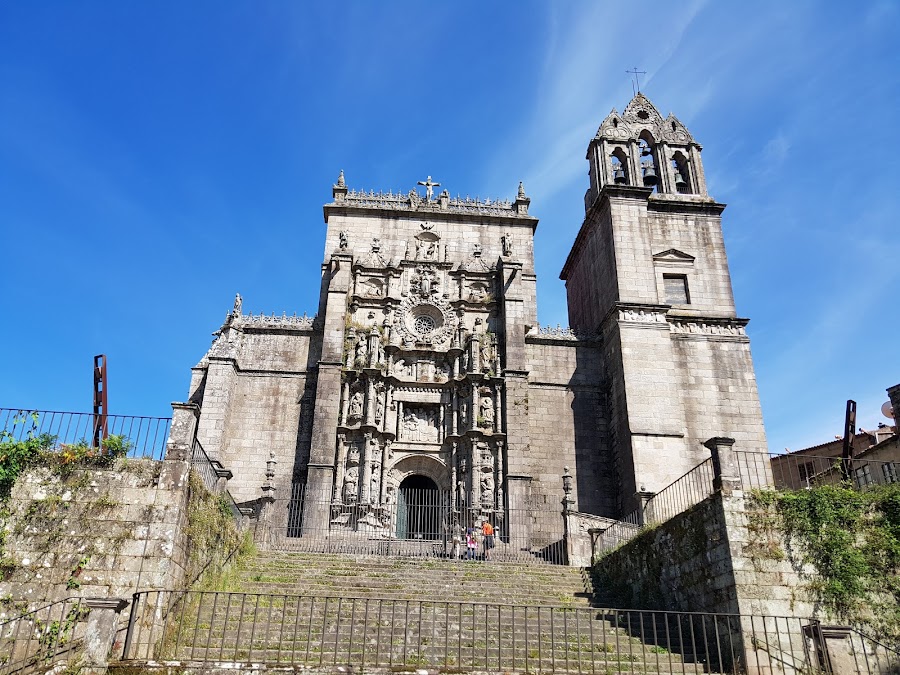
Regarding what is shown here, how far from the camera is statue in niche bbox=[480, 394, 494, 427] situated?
872 inches

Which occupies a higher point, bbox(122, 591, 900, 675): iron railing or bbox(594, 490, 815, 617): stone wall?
bbox(594, 490, 815, 617): stone wall

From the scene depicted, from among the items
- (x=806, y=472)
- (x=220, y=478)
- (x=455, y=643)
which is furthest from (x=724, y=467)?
(x=220, y=478)

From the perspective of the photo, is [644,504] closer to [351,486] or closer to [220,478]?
[351,486]

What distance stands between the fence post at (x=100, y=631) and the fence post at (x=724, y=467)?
9.33 m

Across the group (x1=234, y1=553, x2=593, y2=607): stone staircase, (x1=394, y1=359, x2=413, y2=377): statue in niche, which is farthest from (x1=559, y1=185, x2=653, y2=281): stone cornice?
(x1=234, y1=553, x2=593, y2=607): stone staircase

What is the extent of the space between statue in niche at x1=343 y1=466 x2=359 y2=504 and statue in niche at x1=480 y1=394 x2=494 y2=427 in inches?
167

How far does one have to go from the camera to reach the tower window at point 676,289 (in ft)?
77.9

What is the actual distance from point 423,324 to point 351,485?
20.4 feet

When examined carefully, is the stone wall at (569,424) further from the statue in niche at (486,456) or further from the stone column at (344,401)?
the stone column at (344,401)

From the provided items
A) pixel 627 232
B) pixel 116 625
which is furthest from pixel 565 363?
pixel 116 625

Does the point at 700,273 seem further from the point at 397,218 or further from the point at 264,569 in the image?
the point at 264,569

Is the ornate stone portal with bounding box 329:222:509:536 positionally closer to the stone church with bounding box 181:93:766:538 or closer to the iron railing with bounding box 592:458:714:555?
the stone church with bounding box 181:93:766:538

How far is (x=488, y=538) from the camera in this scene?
19.0 meters

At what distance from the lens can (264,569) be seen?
583 inches
